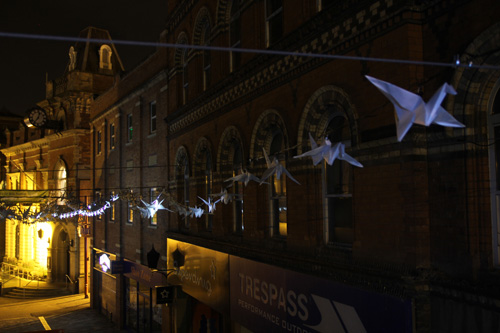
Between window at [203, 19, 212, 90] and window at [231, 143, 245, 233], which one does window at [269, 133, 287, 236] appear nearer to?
window at [231, 143, 245, 233]

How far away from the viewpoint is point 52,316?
26.6 metres

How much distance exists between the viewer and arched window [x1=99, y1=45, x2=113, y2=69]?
36.8 m

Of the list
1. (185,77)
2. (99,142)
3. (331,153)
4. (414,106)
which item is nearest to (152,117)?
(185,77)

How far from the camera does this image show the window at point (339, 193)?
8.80 meters

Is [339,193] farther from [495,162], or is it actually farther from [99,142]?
[99,142]

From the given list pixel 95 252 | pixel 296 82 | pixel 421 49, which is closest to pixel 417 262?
pixel 421 49

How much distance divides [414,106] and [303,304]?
598cm

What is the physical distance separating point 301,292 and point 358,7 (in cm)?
533

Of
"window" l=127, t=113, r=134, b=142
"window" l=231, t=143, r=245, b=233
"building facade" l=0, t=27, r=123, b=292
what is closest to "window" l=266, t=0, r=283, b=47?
"window" l=231, t=143, r=245, b=233

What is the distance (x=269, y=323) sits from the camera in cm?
1055

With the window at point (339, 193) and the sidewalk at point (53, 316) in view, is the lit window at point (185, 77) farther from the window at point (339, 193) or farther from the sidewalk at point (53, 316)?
the sidewalk at point (53, 316)

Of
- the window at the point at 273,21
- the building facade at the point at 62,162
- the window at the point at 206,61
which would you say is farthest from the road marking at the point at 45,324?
the window at the point at 273,21

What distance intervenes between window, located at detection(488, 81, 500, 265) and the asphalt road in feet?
69.6

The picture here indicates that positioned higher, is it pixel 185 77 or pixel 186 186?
pixel 185 77
